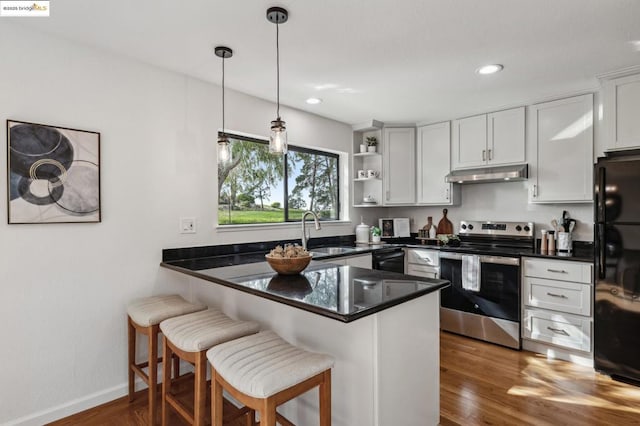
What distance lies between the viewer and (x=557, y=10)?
1.83m

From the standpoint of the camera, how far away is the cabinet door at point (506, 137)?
11.1 feet

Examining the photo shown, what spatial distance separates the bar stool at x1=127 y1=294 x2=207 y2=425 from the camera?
1996 millimetres

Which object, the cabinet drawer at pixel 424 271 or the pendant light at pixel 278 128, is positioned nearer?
the pendant light at pixel 278 128

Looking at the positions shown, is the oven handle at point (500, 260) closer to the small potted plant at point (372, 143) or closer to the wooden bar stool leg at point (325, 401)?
the small potted plant at point (372, 143)

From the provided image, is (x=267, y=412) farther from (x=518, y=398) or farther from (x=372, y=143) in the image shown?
(x=372, y=143)

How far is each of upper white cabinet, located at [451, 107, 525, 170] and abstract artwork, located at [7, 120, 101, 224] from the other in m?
3.39

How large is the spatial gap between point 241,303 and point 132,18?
5.79 feet

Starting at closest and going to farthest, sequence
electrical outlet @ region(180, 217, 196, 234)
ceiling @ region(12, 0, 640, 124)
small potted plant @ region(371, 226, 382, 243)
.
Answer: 1. ceiling @ region(12, 0, 640, 124)
2. electrical outlet @ region(180, 217, 196, 234)
3. small potted plant @ region(371, 226, 382, 243)

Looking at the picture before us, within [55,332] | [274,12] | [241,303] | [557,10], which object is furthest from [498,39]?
[55,332]

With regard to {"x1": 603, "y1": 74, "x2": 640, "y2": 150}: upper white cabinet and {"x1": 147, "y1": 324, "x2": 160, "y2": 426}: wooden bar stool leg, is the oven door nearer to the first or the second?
{"x1": 603, "y1": 74, "x2": 640, "y2": 150}: upper white cabinet

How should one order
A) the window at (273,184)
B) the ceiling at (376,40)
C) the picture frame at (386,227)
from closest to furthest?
1. the ceiling at (376,40)
2. the window at (273,184)
3. the picture frame at (386,227)

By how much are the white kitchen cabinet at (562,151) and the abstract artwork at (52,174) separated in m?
3.67

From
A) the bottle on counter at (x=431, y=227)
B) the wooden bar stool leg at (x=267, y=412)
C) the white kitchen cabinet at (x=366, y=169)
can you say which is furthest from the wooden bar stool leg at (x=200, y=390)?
the bottle on counter at (x=431, y=227)

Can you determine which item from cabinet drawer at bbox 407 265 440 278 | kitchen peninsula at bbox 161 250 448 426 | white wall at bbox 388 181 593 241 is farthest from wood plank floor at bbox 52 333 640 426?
white wall at bbox 388 181 593 241
